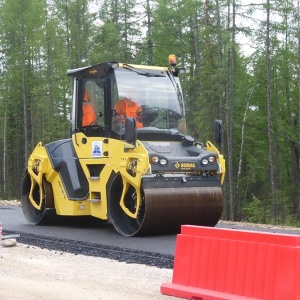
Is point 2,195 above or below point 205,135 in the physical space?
below

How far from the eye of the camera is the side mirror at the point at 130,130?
379 inches

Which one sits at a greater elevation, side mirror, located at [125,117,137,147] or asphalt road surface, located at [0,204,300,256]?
side mirror, located at [125,117,137,147]

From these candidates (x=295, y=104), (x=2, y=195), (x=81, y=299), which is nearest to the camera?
(x=81, y=299)

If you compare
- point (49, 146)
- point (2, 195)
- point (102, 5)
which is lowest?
point (2, 195)

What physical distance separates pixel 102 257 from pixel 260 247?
3438 millimetres

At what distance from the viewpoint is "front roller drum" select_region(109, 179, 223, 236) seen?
378 inches

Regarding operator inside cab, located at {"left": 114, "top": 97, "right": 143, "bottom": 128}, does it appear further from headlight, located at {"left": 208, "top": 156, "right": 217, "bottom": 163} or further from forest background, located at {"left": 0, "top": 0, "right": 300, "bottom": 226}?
forest background, located at {"left": 0, "top": 0, "right": 300, "bottom": 226}

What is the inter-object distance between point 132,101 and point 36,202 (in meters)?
3.00

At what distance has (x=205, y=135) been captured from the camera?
2712cm

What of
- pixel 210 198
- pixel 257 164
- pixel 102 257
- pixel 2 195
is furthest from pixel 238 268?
pixel 2 195

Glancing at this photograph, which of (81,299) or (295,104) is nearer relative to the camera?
(81,299)

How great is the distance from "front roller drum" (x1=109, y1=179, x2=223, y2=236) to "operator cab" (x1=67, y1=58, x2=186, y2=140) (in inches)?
42.7

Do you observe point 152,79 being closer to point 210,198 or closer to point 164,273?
point 210,198

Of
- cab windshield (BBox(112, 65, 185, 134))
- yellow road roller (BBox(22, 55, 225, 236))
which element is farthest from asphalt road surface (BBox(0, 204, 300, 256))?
cab windshield (BBox(112, 65, 185, 134))
